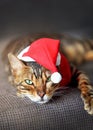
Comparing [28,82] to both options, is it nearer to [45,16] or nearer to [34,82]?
[34,82]

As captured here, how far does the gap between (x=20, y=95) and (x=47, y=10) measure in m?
0.79

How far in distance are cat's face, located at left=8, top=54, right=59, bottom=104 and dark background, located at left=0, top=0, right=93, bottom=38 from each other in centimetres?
71

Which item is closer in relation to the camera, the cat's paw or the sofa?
the cat's paw

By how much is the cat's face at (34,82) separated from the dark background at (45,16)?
71 cm

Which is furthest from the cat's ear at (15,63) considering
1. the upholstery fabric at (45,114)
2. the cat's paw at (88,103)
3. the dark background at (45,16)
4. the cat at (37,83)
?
the dark background at (45,16)

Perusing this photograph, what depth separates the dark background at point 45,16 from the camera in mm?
1968

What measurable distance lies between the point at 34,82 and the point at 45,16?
81cm

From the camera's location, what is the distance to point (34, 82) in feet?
4.11

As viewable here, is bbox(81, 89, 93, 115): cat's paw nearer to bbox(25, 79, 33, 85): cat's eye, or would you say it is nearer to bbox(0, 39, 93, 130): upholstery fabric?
bbox(0, 39, 93, 130): upholstery fabric

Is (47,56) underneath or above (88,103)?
above

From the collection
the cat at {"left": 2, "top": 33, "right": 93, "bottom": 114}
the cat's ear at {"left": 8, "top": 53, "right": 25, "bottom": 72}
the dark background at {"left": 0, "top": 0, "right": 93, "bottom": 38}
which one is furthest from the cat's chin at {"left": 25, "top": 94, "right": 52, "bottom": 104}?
the dark background at {"left": 0, "top": 0, "right": 93, "bottom": 38}

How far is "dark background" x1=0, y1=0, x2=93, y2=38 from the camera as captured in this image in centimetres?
197

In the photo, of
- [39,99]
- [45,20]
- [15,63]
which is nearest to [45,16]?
[45,20]

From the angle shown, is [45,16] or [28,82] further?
[45,16]
